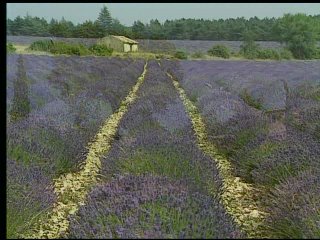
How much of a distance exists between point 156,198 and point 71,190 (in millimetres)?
1984

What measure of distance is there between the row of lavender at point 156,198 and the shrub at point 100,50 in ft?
83.7

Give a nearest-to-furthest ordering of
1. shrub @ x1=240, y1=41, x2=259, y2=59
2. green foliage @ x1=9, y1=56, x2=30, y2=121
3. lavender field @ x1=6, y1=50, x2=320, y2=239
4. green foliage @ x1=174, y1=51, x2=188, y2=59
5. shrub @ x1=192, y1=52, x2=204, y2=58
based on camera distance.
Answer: lavender field @ x1=6, y1=50, x2=320, y2=239 < green foliage @ x1=9, y1=56, x2=30, y2=121 < shrub @ x1=240, y1=41, x2=259, y2=59 < shrub @ x1=192, y1=52, x2=204, y2=58 < green foliage @ x1=174, y1=51, x2=188, y2=59

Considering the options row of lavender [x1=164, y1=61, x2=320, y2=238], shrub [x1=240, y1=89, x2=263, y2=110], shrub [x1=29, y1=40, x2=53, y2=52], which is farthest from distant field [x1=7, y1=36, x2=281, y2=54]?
row of lavender [x1=164, y1=61, x2=320, y2=238]

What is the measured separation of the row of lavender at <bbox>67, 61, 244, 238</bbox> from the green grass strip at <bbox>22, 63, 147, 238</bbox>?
0.30 metres

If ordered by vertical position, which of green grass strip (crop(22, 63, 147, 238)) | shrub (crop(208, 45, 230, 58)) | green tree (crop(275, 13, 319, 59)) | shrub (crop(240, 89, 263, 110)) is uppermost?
green tree (crop(275, 13, 319, 59))

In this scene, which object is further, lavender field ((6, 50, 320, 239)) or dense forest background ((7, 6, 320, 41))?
dense forest background ((7, 6, 320, 41))

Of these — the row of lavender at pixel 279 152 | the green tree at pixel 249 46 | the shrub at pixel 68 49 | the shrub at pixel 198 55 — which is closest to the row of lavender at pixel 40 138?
the row of lavender at pixel 279 152

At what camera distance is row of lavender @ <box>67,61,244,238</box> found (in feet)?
6.57

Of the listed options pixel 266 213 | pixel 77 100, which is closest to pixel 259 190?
pixel 266 213

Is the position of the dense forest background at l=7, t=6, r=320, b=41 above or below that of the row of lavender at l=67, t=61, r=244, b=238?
above

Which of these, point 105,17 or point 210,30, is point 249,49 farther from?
point 105,17

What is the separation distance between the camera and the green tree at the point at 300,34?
23.0 metres

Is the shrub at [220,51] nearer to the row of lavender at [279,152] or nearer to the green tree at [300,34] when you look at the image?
the green tree at [300,34]

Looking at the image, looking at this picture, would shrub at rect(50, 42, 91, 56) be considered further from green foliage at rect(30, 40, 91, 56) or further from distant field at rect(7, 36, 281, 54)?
distant field at rect(7, 36, 281, 54)
